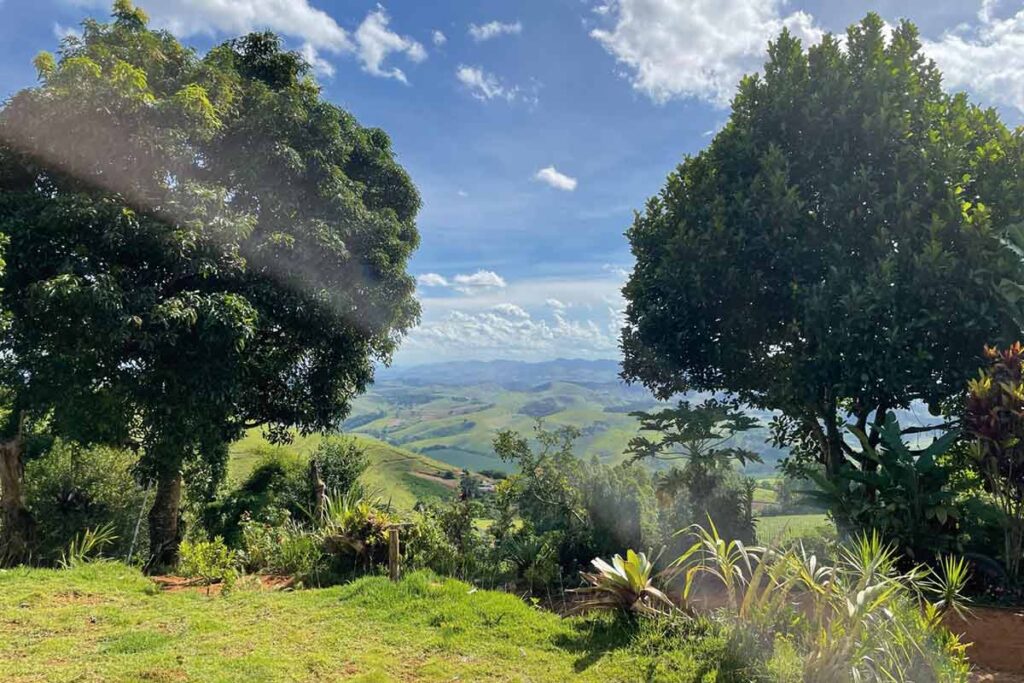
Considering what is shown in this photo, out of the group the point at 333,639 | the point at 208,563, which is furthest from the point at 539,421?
the point at 208,563

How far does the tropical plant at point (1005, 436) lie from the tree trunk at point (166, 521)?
44.2 feet

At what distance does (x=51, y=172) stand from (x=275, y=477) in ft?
35.7

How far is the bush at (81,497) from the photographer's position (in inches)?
A: 425

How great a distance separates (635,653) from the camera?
16.1ft

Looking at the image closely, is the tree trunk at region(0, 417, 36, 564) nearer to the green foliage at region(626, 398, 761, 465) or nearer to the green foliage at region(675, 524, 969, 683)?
the green foliage at region(626, 398, 761, 465)

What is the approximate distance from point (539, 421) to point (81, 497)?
10231 millimetres

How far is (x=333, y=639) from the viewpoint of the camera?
5477mm

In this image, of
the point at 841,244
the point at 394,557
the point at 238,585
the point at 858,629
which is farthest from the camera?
the point at 238,585

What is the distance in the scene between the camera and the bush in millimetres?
10805

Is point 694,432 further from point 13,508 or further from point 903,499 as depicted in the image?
point 13,508

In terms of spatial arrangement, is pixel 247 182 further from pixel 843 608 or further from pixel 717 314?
pixel 843 608

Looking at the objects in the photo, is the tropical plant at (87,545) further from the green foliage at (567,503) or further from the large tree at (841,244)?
the large tree at (841,244)

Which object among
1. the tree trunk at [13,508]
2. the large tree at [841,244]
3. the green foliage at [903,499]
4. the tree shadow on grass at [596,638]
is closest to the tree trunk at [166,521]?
the tree trunk at [13,508]

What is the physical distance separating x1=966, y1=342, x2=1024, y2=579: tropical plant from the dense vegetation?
4 cm
